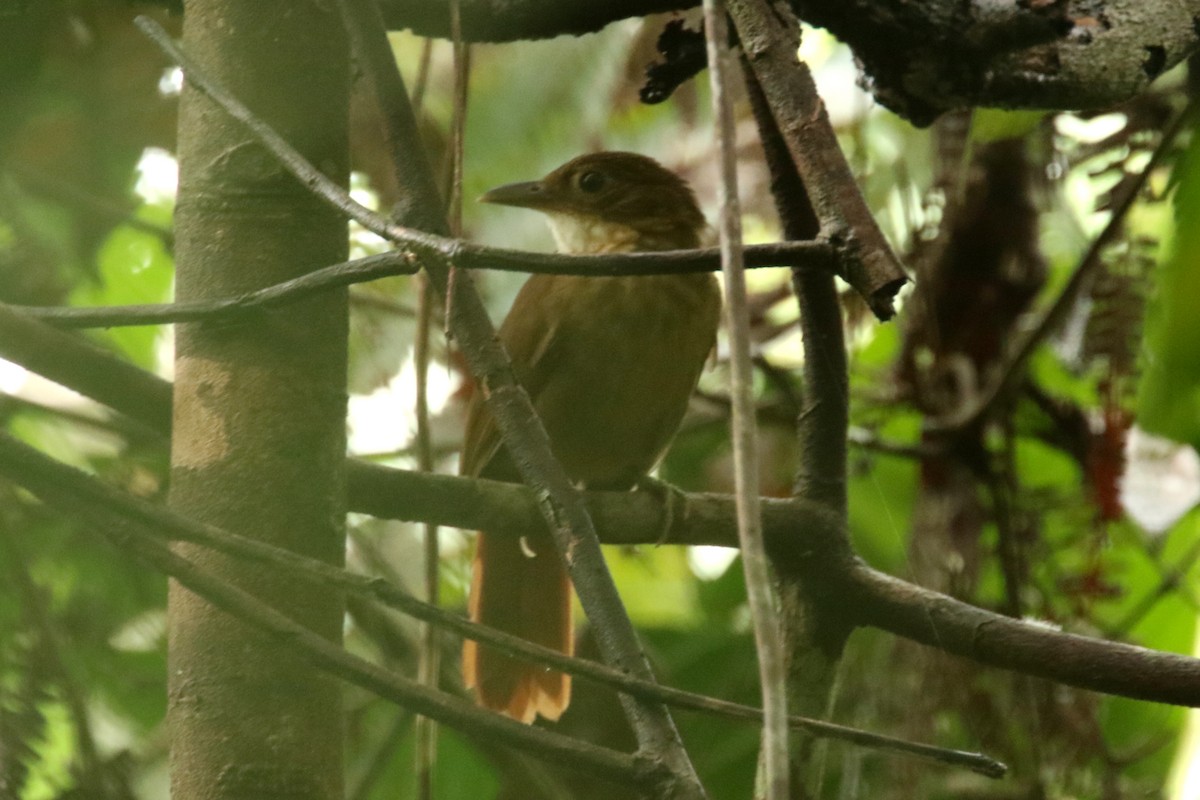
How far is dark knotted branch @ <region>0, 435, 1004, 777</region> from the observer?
4.16 ft

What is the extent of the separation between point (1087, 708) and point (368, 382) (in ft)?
6.32

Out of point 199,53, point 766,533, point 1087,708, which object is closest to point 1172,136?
point 766,533

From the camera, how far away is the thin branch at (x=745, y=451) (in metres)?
1.01

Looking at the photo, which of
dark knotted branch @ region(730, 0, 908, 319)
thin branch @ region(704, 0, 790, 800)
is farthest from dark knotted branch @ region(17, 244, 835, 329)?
thin branch @ region(704, 0, 790, 800)

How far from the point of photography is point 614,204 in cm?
394

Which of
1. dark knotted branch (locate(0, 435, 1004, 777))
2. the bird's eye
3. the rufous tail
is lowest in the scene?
the rufous tail

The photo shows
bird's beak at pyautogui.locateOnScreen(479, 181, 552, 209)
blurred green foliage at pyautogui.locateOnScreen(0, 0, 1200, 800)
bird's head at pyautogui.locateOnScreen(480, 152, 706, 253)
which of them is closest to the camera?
blurred green foliage at pyautogui.locateOnScreen(0, 0, 1200, 800)

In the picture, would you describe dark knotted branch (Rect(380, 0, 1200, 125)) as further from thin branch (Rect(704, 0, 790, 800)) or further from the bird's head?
the bird's head

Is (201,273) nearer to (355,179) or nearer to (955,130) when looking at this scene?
(355,179)

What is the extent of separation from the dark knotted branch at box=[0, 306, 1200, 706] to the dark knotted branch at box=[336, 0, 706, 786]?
0.34 metres

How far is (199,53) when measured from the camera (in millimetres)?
1717

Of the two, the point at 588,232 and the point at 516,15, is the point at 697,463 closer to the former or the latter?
the point at 588,232

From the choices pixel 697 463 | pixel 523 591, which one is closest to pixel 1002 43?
pixel 523 591

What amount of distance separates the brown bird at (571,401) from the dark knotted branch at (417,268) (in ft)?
6.05
